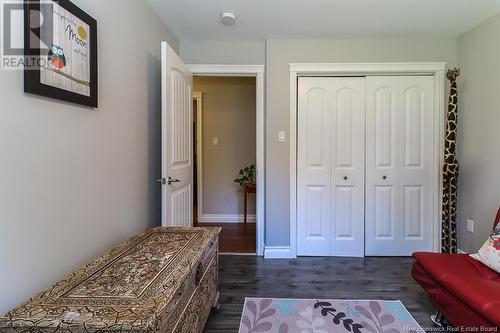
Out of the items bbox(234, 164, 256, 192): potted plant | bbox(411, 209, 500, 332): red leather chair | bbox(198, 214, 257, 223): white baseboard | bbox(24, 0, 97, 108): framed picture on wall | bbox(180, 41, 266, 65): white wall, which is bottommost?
bbox(198, 214, 257, 223): white baseboard

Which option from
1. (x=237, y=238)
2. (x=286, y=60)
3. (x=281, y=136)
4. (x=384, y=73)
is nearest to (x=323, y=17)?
(x=286, y=60)

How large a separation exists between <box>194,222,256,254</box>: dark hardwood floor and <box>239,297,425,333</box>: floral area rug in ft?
4.10

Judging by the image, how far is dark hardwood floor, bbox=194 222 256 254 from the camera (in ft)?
11.6

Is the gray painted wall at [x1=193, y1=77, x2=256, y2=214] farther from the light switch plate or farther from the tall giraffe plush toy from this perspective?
the tall giraffe plush toy

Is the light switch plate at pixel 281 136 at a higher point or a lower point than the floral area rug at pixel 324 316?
higher

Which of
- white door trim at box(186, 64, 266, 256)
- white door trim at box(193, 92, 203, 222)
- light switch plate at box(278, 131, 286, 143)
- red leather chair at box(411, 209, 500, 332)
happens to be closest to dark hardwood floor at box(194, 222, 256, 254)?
white door trim at box(193, 92, 203, 222)

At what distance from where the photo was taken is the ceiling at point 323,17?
7.91ft

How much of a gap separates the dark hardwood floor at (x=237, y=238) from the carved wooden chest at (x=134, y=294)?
5.35 ft

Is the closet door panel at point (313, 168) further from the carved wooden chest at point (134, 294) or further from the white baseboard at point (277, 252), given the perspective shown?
the carved wooden chest at point (134, 294)

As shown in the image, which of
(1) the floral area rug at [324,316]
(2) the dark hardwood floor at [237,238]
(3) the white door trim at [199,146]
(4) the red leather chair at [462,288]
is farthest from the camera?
(3) the white door trim at [199,146]

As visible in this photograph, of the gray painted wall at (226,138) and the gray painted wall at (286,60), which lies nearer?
the gray painted wall at (286,60)

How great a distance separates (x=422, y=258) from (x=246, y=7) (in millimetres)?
2418

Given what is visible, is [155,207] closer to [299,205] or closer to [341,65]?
[299,205]

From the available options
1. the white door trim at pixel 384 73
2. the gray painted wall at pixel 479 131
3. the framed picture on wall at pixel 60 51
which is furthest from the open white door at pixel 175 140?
the gray painted wall at pixel 479 131
